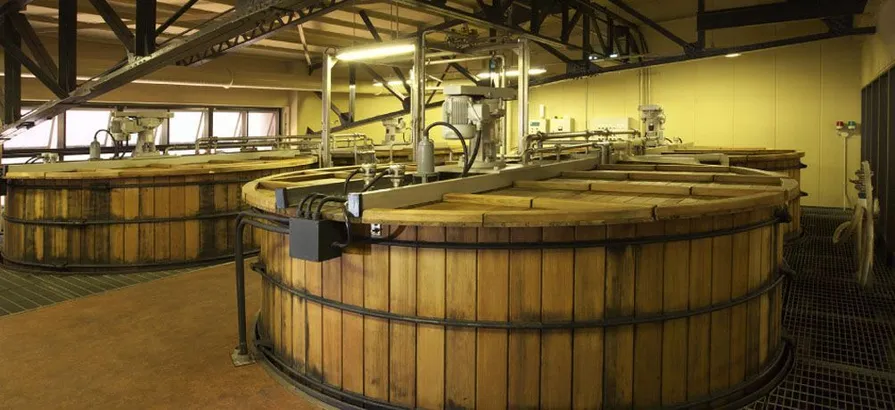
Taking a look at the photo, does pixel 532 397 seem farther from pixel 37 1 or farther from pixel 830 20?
pixel 830 20

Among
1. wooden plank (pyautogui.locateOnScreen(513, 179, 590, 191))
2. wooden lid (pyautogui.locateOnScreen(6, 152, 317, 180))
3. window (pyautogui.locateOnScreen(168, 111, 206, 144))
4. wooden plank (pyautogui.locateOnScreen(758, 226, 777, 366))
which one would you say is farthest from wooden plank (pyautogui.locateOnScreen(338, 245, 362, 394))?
window (pyautogui.locateOnScreen(168, 111, 206, 144))

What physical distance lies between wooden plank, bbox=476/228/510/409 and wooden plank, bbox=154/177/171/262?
5.15 m

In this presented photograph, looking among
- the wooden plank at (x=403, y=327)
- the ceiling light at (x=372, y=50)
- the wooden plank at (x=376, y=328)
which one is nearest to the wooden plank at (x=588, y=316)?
the wooden plank at (x=403, y=327)

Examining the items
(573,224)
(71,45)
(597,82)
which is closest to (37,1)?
(71,45)

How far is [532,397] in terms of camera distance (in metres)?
3.19

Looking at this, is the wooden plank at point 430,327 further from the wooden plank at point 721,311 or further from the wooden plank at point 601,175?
the wooden plank at point 601,175

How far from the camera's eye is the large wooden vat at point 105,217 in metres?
6.88

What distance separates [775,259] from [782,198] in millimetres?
593

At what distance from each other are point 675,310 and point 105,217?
20.4 ft

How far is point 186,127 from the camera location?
1427cm

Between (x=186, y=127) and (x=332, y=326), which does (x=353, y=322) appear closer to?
(x=332, y=326)

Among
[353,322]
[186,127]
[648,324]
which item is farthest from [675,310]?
[186,127]

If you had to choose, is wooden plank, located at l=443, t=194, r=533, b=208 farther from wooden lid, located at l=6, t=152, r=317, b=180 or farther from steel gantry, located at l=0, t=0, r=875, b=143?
wooden lid, located at l=6, t=152, r=317, b=180

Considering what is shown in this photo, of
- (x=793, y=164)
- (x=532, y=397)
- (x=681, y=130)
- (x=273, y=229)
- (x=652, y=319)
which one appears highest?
(x=681, y=130)
